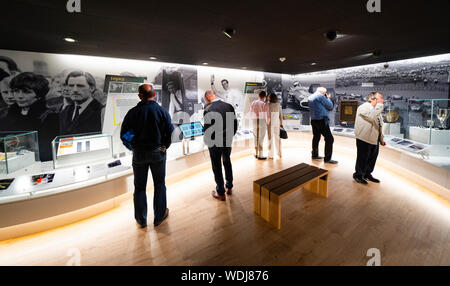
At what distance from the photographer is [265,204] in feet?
8.63

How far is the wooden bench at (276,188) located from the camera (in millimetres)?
2455

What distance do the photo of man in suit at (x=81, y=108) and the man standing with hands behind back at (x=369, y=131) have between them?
4.91 metres

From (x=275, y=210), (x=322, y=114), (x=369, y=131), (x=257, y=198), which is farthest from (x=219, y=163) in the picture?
(x=322, y=114)

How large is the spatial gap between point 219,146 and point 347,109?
4770mm

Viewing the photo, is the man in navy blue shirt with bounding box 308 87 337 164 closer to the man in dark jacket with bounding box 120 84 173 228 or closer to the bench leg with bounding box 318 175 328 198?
the bench leg with bounding box 318 175 328 198

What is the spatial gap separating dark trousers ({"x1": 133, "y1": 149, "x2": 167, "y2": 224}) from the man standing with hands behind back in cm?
347

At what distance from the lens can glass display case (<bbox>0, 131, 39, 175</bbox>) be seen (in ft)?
7.77

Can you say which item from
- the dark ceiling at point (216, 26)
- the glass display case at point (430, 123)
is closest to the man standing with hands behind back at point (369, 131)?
the glass display case at point (430, 123)

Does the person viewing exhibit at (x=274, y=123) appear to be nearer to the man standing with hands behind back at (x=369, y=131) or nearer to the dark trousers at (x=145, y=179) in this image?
the man standing with hands behind back at (x=369, y=131)

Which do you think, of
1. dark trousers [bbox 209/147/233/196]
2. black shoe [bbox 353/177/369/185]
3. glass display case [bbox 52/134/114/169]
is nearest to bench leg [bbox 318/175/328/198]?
black shoe [bbox 353/177/369/185]

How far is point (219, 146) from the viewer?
3.13 metres

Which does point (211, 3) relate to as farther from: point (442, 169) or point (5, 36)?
point (442, 169)
